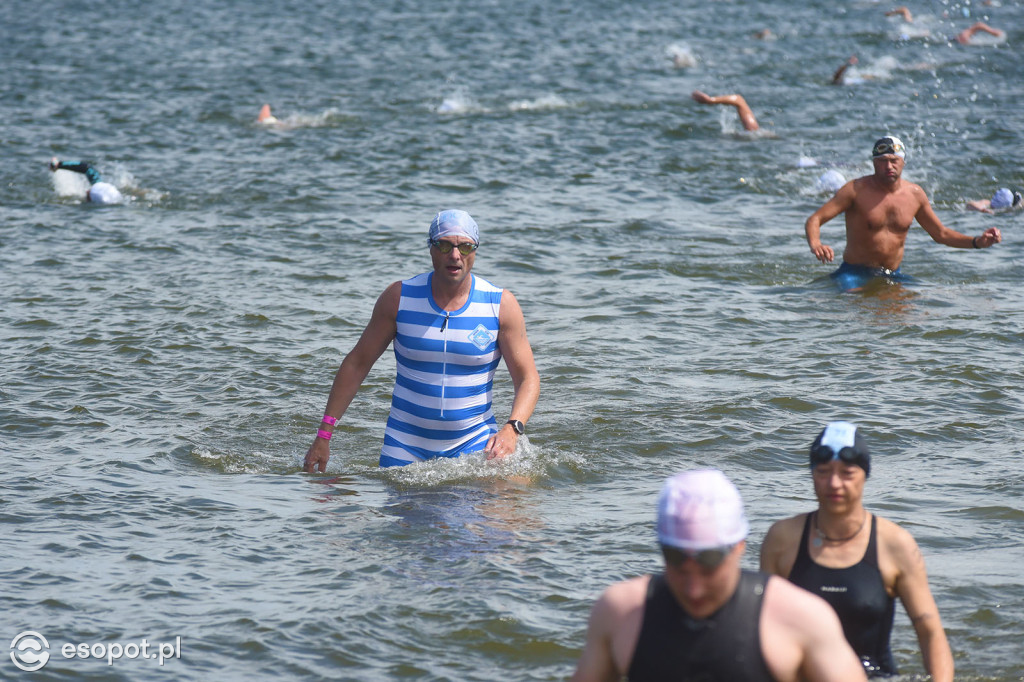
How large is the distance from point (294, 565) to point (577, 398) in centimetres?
408

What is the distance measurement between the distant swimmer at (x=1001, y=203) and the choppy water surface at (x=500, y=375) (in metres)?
0.40

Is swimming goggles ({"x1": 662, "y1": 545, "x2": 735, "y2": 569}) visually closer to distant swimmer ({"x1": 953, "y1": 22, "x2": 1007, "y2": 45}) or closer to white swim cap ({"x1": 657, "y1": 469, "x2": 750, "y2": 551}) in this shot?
white swim cap ({"x1": 657, "y1": 469, "x2": 750, "y2": 551})


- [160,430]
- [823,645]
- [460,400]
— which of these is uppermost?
[823,645]

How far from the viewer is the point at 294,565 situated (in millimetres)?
7254

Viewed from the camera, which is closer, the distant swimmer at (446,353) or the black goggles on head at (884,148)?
the distant swimmer at (446,353)

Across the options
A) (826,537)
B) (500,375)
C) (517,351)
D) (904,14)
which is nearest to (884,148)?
(500,375)

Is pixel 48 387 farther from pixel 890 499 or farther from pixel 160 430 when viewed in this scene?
pixel 890 499

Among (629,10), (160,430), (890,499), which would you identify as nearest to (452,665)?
(890,499)

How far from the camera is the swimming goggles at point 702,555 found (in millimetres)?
3510

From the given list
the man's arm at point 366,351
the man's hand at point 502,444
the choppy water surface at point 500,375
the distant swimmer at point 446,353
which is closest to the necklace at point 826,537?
the choppy water surface at point 500,375

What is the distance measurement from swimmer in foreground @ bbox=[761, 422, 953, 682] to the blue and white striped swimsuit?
3.01m

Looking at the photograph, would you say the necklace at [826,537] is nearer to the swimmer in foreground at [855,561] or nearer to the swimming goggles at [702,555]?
the swimmer in foreground at [855,561]

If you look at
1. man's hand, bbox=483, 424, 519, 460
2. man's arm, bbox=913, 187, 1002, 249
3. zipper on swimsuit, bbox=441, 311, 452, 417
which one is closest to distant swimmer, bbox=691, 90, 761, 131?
man's arm, bbox=913, 187, 1002, 249

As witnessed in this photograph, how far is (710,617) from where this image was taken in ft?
11.9
